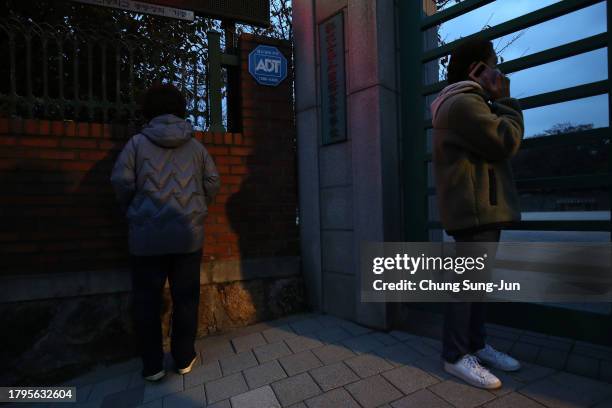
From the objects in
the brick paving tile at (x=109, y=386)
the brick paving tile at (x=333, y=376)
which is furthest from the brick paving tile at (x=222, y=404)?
the brick paving tile at (x=109, y=386)

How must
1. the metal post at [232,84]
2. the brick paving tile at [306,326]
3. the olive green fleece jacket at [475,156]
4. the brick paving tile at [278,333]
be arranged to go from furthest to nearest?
the metal post at [232,84] < the brick paving tile at [306,326] < the brick paving tile at [278,333] < the olive green fleece jacket at [475,156]

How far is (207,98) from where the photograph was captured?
330 centimetres

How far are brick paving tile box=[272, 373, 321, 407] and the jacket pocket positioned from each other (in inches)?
57.0

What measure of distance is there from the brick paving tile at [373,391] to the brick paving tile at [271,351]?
0.63 metres

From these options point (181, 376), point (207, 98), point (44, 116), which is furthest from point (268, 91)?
point (181, 376)

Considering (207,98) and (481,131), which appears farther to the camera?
(207,98)

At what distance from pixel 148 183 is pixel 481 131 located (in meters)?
1.97

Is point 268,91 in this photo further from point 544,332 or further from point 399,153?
point 544,332

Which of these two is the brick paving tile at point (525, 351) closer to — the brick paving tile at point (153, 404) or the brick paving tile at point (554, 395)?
the brick paving tile at point (554, 395)

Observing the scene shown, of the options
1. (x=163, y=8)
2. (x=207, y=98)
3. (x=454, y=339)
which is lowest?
(x=454, y=339)

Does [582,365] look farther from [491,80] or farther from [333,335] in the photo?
[491,80]

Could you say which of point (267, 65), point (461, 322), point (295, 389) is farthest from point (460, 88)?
point (267, 65)

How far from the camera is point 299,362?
2336 millimetres

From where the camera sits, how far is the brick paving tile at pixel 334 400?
185cm
